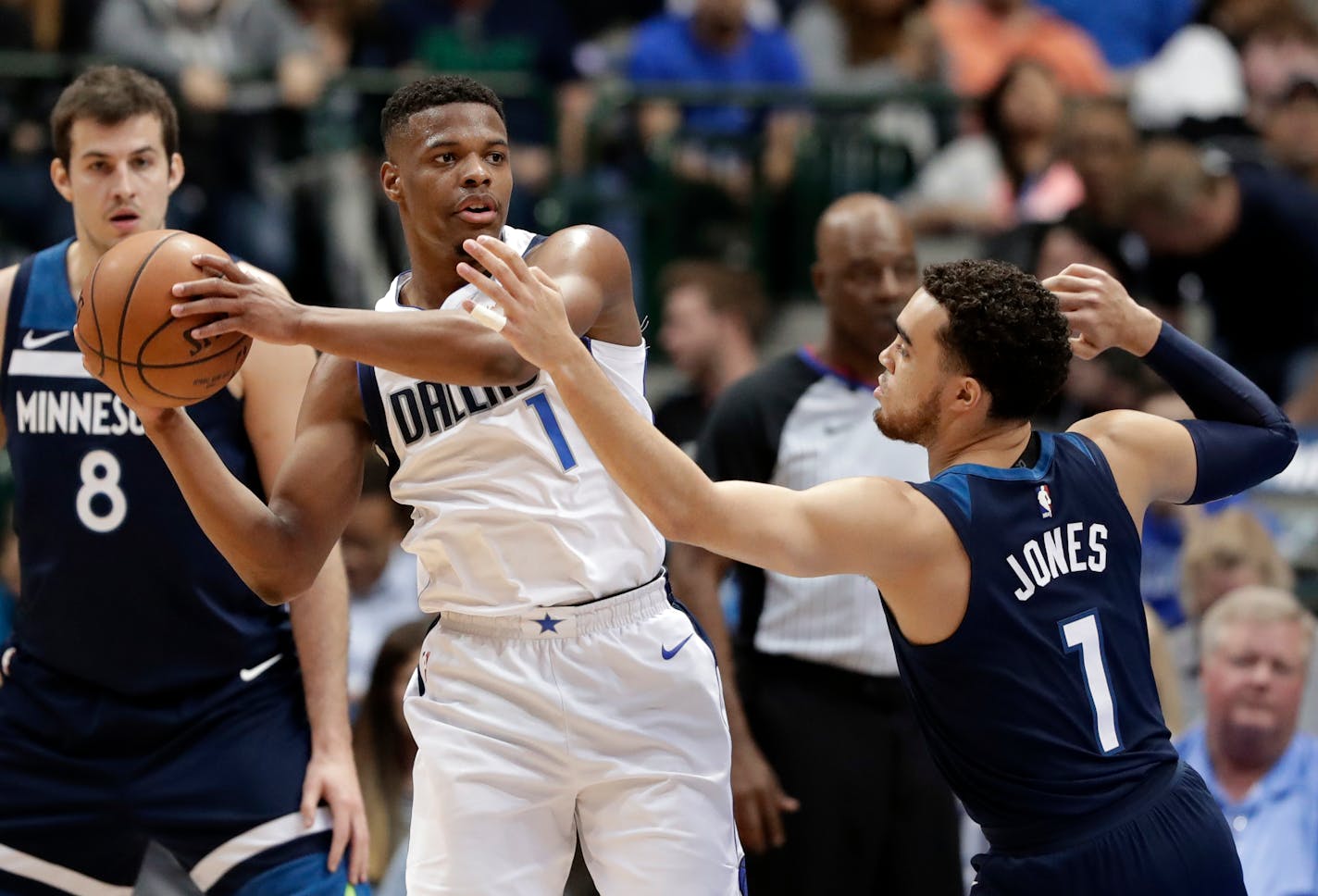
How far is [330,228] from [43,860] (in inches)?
228

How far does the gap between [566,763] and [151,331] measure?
1309 millimetres

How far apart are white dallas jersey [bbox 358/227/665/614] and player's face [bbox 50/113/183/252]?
94cm

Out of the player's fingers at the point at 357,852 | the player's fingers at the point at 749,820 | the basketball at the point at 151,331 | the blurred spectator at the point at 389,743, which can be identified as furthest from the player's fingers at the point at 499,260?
the blurred spectator at the point at 389,743

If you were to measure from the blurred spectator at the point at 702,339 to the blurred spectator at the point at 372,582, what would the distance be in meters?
1.48

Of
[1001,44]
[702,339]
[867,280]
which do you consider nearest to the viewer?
[867,280]

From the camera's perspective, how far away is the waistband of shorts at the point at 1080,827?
12.7 feet

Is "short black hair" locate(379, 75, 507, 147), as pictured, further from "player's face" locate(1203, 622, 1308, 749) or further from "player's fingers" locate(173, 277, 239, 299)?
"player's face" locate(1203, 622, 1308, 749)

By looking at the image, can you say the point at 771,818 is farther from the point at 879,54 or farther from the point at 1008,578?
the point at 879,54

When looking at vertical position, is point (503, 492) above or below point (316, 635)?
above

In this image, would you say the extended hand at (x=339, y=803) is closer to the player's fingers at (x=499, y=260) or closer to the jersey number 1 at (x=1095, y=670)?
the player's fingers at (x=499, y=260)

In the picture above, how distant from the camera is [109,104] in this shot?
4.78 meters

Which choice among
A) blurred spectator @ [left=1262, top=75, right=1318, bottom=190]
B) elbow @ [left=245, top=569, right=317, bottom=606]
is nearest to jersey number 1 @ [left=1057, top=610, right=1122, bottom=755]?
elbow @ [left=245, top=569, right=317, bottom=606]

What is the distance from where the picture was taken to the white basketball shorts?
407 centimetres

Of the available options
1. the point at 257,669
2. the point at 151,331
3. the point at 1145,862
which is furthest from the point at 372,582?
the point at 1145,862
